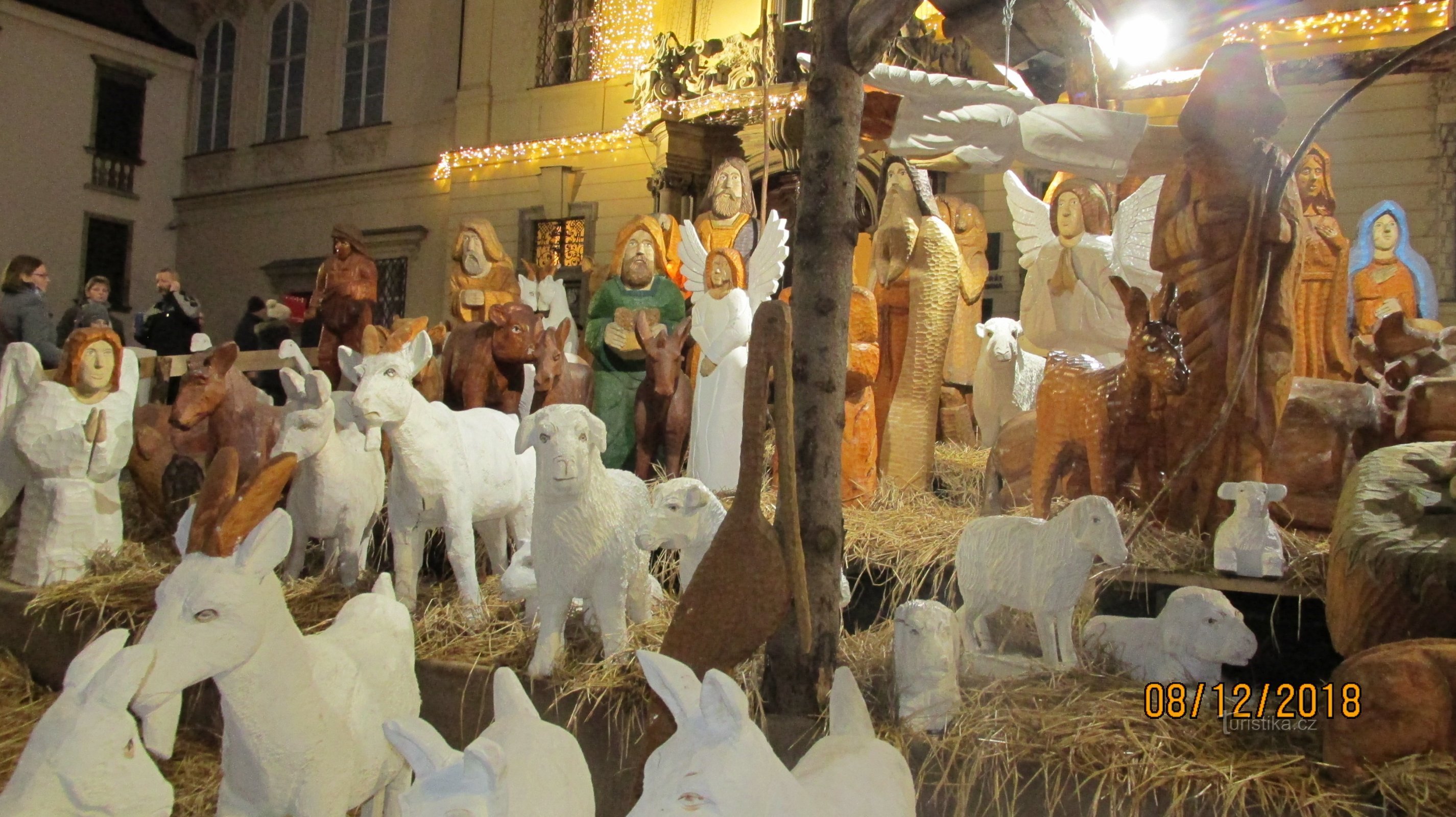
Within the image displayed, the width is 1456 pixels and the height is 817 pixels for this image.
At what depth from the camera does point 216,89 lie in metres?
12.1

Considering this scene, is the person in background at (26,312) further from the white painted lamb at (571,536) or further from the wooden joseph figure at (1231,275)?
the wooden joseph figure at (1231,275)

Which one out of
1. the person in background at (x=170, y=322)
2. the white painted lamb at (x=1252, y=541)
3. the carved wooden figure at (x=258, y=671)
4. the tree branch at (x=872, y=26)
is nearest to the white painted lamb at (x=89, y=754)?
the carved wooden figure at (x=258, y=671)

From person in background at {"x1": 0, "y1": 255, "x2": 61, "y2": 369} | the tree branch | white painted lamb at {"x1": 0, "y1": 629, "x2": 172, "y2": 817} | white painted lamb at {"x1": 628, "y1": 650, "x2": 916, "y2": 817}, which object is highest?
the tree branch

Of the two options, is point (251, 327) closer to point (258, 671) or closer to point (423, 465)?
point (423, 465)

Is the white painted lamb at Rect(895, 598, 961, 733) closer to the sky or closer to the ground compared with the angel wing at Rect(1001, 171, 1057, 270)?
closer to the ground

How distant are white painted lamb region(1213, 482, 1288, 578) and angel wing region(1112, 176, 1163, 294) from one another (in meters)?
1.88

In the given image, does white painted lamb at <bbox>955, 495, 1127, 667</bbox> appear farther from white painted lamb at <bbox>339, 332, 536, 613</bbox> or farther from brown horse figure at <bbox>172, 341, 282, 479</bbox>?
brown horse figure at <bbox>172, 341, 282, 479</bbox>

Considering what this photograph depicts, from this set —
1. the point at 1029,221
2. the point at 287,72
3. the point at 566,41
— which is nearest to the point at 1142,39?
the point at 1029,221

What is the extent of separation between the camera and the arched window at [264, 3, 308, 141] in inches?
464

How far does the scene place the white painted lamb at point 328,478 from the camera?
3084mm

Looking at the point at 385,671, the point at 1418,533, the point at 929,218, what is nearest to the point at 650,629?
the point at 385,671

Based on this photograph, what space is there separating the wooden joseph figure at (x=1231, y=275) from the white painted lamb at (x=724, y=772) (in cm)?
180

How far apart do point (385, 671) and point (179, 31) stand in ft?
42.2

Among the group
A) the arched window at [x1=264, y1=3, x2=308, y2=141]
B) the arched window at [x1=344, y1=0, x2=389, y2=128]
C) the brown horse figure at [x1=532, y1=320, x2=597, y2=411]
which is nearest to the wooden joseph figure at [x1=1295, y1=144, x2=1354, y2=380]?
the brown horse figure at [x1=532, y1=320, x2=597, y2=411]
